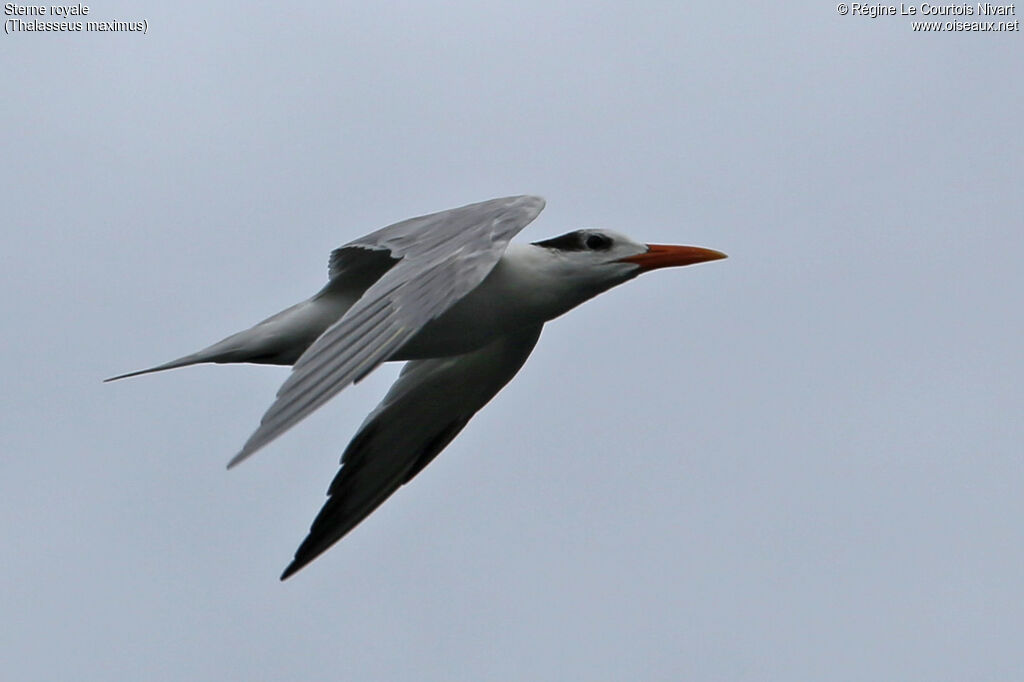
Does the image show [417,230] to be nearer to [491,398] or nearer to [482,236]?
[482,236]

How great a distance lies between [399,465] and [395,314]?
13.4 feet

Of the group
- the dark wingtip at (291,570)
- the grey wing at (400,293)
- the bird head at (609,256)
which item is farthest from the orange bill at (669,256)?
the dark wingtip at (291,570)

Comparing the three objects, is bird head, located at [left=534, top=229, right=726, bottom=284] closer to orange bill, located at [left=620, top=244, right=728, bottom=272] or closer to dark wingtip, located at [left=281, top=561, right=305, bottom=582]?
orange bill, located at [left=620, top=244, right=728, bottom=272]

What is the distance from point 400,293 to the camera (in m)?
9.48

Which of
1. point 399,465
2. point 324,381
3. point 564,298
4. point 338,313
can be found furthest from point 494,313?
point 324,381

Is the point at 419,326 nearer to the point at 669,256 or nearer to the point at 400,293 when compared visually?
the point at 400,293

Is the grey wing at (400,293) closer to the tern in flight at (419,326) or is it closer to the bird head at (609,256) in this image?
the tern in flight at (419,326)

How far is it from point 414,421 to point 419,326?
14.4 feet

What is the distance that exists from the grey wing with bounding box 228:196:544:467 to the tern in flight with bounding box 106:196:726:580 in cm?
1

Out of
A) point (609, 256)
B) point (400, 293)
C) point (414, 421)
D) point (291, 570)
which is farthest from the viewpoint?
point (414, 421)

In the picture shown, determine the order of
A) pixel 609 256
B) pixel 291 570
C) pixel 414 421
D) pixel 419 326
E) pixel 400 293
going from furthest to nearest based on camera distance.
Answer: pixel 414 421, pixel 291 570, pixel 609 256, pixel 400 293, pixel 419 326

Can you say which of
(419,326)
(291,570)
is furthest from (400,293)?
(291,570)

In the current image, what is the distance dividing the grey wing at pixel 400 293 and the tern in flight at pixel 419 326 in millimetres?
11

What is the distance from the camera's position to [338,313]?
38.8 ft
